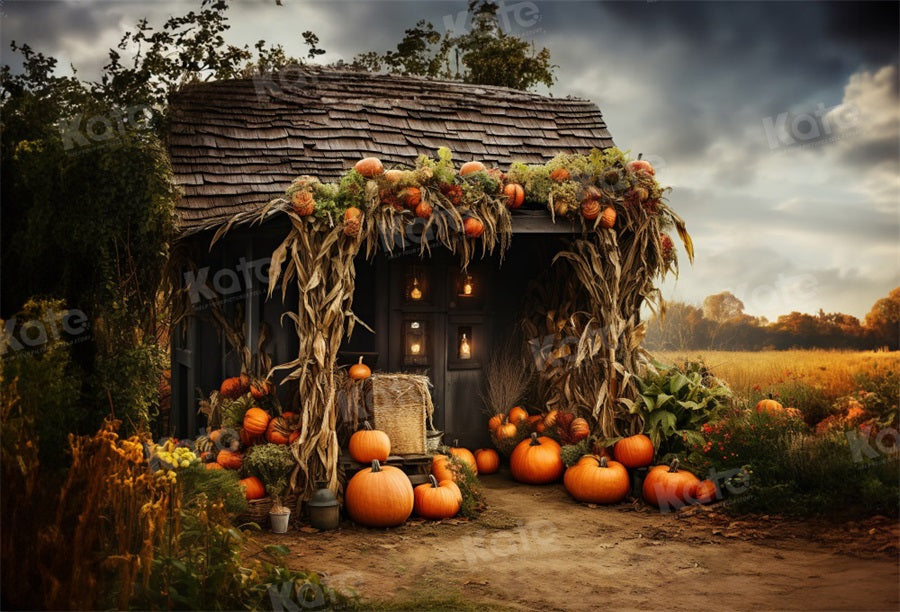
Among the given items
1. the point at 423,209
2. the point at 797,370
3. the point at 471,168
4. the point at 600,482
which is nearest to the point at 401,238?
the point at 423,209

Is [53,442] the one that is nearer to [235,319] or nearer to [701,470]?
[235,319]

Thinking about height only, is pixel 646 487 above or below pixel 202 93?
below

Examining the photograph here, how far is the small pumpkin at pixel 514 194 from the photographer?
8.48 m

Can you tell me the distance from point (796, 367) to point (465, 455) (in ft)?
18.8

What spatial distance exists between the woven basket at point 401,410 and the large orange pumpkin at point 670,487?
2411 millimetres

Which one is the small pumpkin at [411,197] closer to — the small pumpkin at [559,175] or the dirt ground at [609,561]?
the small pumpkin at [559,175]

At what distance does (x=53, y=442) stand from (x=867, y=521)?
21.1 feet

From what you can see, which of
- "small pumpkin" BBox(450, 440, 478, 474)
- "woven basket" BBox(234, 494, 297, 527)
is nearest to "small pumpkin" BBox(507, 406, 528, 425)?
"small pumpkin" BBox(450, 440, 478, 474)

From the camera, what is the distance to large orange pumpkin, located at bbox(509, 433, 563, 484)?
9102 mm

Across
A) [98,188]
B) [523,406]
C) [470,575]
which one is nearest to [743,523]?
[470,575]

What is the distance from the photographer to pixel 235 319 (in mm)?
9500

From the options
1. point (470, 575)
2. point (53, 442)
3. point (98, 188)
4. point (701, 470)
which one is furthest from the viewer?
point (701, 470)

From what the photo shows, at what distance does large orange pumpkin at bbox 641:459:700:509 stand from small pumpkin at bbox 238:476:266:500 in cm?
394

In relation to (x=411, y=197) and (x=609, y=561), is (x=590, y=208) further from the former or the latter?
(x=609, y=561)
